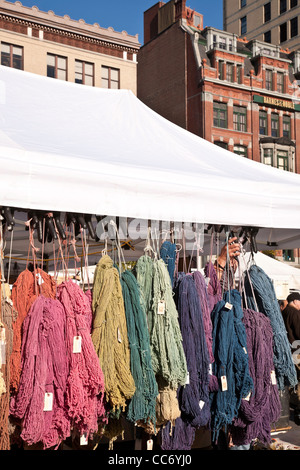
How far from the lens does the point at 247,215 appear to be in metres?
3.09

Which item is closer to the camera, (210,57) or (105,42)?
(105,42)

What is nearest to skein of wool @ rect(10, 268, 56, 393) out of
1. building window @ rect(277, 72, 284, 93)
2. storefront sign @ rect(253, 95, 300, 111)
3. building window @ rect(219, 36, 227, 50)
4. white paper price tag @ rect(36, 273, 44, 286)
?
white paper price tag @ rect(36, 273, 44, 286)

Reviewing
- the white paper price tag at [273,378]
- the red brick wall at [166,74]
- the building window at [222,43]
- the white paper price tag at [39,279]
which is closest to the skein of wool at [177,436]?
the white paper price tag at [273,378]

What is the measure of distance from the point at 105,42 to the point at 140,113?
69.6 ft

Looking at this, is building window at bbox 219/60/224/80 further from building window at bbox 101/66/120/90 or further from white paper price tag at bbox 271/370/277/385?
white paper price tag at bbox 271/370/277/385

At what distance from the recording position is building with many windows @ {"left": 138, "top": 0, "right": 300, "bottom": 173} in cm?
2734

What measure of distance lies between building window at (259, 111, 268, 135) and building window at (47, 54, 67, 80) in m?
12.4

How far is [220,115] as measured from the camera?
2758 centimetres

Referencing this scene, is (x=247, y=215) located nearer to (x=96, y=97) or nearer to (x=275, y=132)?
(x=96, y=97)

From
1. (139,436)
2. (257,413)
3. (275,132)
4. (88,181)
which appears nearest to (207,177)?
(88,181)

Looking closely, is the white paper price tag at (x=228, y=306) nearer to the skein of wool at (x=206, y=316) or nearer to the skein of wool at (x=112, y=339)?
the skein of wool at (x=206, y=316)
